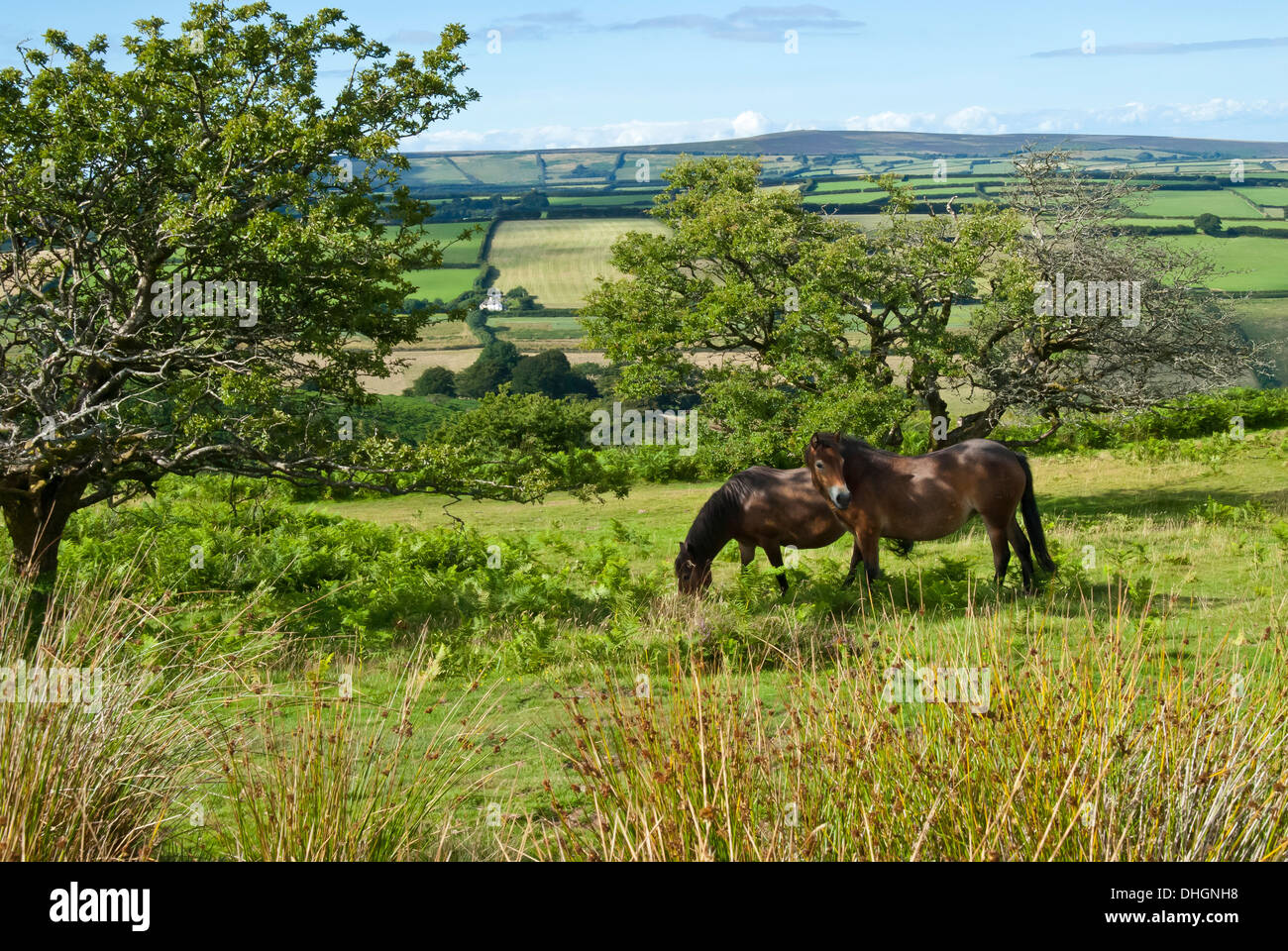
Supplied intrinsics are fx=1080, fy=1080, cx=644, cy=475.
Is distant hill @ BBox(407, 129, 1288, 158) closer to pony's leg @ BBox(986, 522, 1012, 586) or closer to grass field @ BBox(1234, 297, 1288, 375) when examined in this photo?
grass field @ BBox(1234, 297, 1288, 375)

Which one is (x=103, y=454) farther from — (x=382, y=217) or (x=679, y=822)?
(x=679, y=822)

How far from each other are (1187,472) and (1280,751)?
67.8 ft

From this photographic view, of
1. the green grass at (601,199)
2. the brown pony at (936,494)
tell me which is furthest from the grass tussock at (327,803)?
the green grass at (601,199)

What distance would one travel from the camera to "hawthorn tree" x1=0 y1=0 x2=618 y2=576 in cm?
1012

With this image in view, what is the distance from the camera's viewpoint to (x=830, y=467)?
37.2ft

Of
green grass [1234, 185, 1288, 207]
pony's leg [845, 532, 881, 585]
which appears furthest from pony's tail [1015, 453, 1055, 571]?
green grass [1234, 185, 1288, 207]

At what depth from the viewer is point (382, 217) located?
1155cm

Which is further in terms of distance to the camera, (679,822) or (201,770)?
(201,770)

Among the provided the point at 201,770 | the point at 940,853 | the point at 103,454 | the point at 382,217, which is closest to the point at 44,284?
the point at 103,454

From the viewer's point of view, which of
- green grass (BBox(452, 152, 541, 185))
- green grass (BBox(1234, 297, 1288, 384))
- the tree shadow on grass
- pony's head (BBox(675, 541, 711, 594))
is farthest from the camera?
green grass (BBox(452, 152, 541, 185))

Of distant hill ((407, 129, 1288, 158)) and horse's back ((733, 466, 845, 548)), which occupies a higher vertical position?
distant hill ((407, 129, 1288, 158))

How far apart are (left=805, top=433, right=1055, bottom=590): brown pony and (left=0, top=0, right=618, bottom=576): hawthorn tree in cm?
334

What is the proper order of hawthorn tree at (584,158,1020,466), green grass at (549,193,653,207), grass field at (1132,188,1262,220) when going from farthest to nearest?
green grass at (549,193,653,207), grass field at (1132,188,1262,220), hawthorn tree at (584,158,1020,466)
